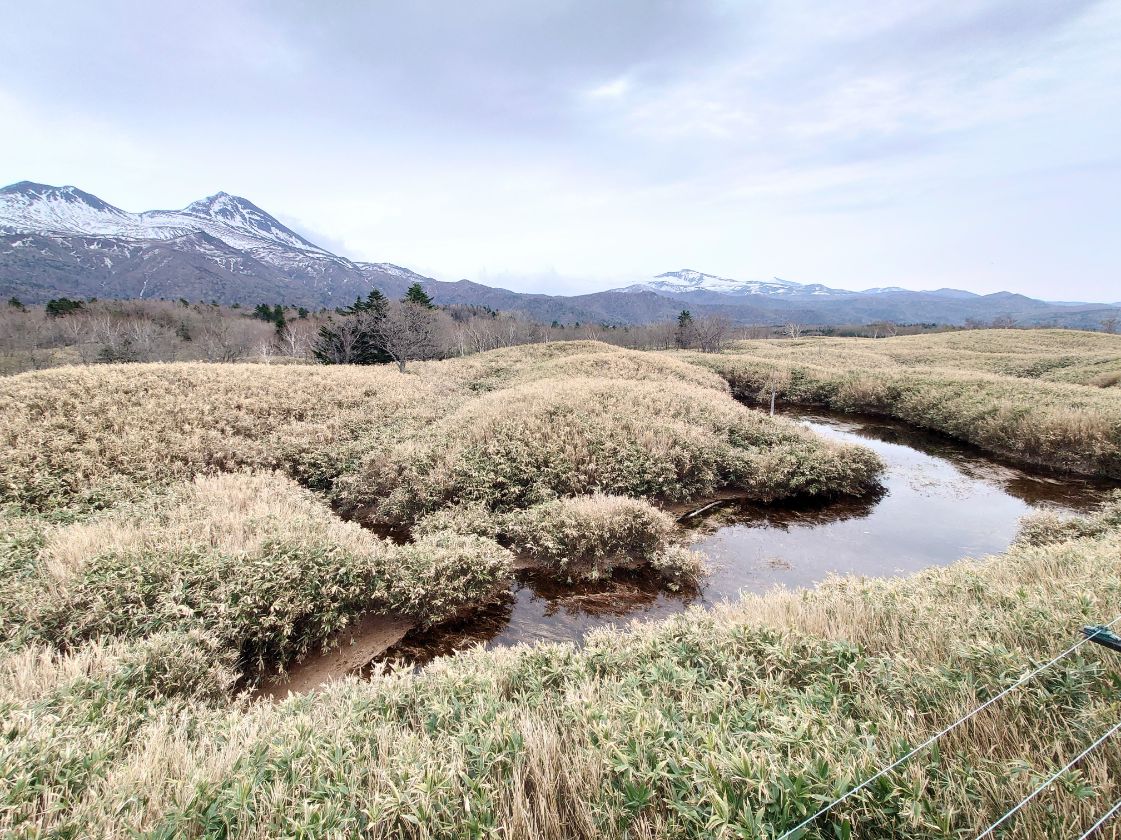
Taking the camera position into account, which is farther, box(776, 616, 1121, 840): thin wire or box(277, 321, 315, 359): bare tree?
box(277, 321, 315, 359): bare tree

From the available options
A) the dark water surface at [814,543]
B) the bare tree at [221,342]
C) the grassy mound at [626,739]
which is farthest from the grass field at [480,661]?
the bare tree at [221,342]

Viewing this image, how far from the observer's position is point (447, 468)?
11.9 m

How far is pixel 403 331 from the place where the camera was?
38938 millimetres

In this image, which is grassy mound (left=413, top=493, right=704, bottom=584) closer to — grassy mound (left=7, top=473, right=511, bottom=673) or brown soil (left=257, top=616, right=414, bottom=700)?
grassy mound (left=7, top=473, right=511, bottom=673)

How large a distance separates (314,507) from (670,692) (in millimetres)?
8780

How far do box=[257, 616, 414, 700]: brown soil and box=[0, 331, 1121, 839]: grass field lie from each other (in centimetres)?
26

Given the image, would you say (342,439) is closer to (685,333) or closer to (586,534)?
(586,534)

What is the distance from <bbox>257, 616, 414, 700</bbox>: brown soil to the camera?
6117mm

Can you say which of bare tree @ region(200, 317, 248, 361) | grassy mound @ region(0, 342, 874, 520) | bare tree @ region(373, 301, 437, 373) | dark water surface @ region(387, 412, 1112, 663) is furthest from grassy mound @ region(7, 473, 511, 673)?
bare tree @ region(200, 317, 248, 361)

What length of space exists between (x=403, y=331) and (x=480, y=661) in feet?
124

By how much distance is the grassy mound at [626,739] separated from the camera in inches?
98.3

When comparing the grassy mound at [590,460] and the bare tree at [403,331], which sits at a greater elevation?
the bare tree at [403,331]

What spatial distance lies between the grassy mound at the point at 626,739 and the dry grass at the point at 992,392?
1385 cm

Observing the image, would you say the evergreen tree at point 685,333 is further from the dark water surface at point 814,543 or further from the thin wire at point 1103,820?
the thin wire at point 1103,820
